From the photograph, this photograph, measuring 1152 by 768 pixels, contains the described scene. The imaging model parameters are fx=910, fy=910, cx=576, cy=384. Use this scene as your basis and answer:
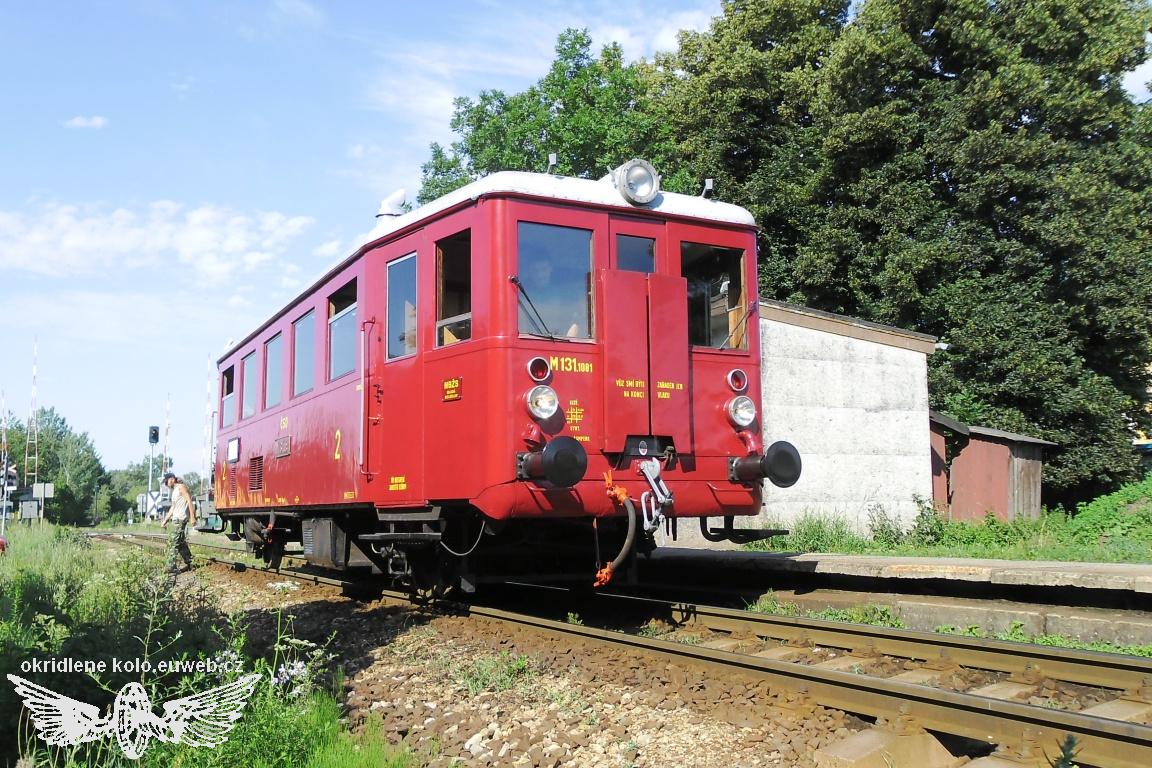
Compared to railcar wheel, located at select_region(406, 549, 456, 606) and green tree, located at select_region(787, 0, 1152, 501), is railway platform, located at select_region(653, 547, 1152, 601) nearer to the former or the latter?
railcar wheel, located at select_region(406, 549, 456, 606)

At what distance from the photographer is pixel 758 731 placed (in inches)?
177

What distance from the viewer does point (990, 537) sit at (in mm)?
13609

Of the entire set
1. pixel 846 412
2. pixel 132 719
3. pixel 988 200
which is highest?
pixel 988 200

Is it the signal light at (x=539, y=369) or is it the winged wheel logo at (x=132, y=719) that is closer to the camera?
the winged wheel logo at (x=132, y=719)

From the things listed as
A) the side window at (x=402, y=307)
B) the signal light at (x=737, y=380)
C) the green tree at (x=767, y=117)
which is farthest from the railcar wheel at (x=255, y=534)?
the green tree at (x=767, y=117)

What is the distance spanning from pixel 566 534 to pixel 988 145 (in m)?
17.4

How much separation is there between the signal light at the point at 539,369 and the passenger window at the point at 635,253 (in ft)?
3.52

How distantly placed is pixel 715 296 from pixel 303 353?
4736 mm

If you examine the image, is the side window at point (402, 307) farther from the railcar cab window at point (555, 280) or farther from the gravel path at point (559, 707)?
the gravel path at point (559, 707)

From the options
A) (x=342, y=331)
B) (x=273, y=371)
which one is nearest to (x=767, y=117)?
(x=273, y=371)

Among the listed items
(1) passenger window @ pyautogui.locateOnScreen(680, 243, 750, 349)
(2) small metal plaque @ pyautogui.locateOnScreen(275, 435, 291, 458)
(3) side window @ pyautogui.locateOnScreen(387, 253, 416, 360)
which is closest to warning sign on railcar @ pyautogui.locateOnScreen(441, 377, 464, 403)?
(3) side window @ pyautogui.locateOnScreen(387, 253, 416, 360)

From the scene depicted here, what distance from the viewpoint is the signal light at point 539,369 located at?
257 inches

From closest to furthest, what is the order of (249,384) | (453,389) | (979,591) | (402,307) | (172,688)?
(172,688), (453,389), (979,591), (402,307), (249,384)

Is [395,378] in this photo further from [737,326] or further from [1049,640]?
[1049,640]
